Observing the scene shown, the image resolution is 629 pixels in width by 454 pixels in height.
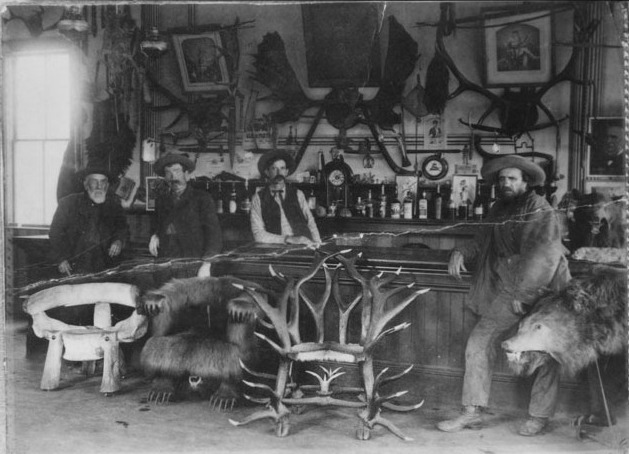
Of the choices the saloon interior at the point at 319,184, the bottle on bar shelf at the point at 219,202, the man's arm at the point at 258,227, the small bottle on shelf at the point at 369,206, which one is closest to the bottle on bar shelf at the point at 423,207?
the saloon interior at the point at 319,184

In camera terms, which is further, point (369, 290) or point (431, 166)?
point (431, 166)

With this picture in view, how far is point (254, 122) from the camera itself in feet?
14.7

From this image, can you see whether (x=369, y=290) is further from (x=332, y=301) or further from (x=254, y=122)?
(x=254, y=122)

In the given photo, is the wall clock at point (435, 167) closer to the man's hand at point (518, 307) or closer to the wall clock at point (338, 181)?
the wall clock at point (338, 181)

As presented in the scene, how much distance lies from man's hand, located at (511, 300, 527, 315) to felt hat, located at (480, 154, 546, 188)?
82 cm

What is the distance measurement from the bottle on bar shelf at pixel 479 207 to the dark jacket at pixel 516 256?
2.7 inches

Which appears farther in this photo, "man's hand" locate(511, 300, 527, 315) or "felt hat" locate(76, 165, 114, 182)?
"felt hat" locate(76, 165, 114, 182)

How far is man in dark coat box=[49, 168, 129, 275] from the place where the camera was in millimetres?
4625

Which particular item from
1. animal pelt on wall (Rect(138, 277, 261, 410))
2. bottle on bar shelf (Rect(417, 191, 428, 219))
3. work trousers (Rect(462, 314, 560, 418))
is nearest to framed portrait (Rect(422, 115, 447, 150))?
bottle on bar shelf (Rect(417, 191, 428, 219))

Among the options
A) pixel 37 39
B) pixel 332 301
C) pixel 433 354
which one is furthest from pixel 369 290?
pixel 37 39

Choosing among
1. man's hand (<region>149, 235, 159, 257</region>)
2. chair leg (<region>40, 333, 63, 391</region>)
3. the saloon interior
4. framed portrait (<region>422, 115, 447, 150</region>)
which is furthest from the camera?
man's hand (<region>149, 235, 159, 257</region>)

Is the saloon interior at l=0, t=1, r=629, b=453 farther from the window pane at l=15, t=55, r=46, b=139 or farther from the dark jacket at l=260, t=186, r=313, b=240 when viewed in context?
the dark jacket at l=260, t=186, r=313, b=240

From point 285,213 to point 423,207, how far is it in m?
1.06

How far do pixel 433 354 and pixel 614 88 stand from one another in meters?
2.21
